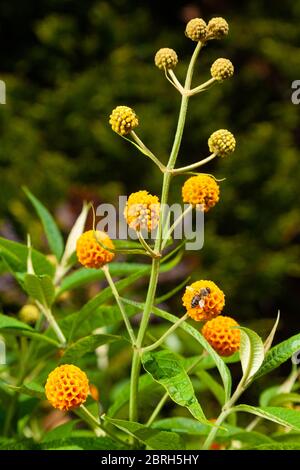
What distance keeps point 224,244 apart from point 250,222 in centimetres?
27

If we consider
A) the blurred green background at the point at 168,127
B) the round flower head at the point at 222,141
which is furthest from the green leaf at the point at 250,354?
the blurred green background at the point at 168,127

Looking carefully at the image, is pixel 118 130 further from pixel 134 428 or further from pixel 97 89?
pixel 97 89

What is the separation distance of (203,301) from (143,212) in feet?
0.41

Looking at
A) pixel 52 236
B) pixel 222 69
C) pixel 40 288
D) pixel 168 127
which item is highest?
pixel 168 127

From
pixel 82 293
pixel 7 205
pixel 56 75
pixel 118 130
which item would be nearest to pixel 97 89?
pixel 56 75

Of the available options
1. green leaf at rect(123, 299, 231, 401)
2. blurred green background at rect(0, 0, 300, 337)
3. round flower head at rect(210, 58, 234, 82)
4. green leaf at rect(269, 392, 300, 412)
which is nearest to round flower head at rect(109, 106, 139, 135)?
round flower head at rect(210, 58, 234, 82)

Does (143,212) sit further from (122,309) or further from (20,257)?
(20,257)

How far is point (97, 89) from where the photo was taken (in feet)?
13.3

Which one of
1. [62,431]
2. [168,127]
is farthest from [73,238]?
[168,127]

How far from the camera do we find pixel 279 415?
890 mm

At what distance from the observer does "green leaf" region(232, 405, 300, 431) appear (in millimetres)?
848

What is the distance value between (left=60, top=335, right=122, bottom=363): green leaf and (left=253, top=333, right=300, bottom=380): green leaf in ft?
0.58

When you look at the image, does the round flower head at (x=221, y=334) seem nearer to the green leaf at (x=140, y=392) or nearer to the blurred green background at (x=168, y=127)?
the green leaf at (x=140, y=392)
